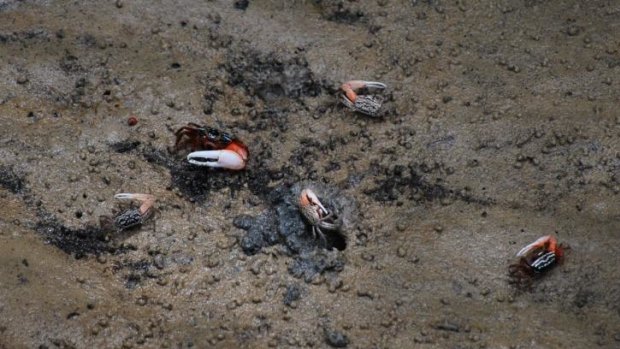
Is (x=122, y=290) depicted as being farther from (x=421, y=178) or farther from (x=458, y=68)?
(x=458, y=68)

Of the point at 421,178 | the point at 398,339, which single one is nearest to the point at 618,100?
the point at 421,178

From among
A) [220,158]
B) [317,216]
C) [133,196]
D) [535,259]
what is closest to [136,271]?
[133,196]

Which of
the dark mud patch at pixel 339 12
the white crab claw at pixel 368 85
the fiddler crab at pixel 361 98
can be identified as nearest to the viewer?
the fiddler crab at pixel 361 98

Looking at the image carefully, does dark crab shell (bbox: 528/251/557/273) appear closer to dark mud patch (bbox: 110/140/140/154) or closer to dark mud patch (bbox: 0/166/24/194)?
Result: dark mud patch (bbox: 110/140/140/154)

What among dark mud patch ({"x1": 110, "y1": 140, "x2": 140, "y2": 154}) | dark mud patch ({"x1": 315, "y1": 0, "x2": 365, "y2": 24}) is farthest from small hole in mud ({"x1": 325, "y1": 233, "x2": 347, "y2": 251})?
dark mud patch ({"x1": 315, "y1": 0, "x2": 365, "y2": 24})

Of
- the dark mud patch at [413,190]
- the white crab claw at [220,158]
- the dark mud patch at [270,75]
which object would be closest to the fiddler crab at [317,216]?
the dark mud patch at [413,190]

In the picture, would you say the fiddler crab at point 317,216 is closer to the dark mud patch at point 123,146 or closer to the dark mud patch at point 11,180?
the dark mud patch at point 123,146

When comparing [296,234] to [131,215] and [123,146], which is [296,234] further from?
[123,146]
